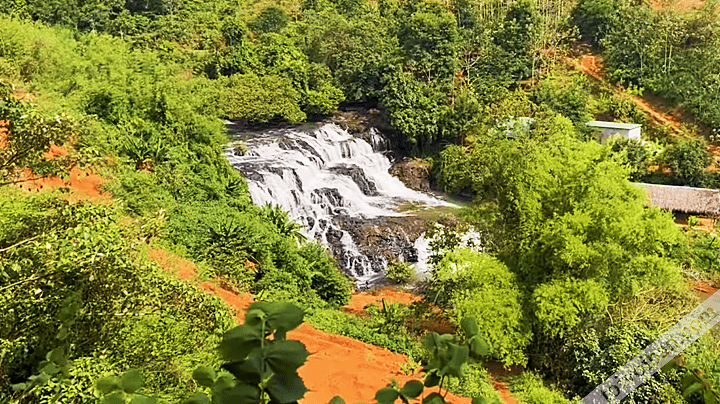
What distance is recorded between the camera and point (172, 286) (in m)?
4.83

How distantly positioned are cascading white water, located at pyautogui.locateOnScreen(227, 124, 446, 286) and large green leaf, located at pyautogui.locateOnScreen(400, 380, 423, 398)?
1374 centimetres

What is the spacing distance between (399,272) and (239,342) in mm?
13868

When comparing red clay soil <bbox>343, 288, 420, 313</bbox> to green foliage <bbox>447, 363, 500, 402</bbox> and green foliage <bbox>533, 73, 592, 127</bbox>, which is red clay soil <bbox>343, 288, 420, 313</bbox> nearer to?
green foliage <bbox>447, 363, 500, 402</bbox>

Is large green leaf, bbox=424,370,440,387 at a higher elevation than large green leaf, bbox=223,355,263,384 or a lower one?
lower

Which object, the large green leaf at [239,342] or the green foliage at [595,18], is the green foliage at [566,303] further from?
the green foliage at [595,18]

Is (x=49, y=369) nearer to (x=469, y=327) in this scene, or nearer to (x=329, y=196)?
(x=469, y=327)

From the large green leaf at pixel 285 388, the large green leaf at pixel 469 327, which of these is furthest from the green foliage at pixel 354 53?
the large green leaf at pixel 285 388

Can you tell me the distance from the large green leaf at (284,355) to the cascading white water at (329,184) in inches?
547

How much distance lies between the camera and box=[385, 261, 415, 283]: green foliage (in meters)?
14.6

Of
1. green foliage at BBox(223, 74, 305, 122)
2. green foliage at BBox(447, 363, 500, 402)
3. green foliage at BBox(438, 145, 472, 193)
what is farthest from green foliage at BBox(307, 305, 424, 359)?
green foliage at BBox(223, 74, 305, 122)

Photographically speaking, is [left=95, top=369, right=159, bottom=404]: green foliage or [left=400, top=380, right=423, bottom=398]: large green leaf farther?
[left=95, top=369, right=159, bottom=404]: green foliage

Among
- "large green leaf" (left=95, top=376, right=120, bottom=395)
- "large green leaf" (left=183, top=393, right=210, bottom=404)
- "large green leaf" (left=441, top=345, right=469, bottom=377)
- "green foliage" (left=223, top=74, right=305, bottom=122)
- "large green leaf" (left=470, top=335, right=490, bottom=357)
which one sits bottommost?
"green foliage" (left=223, top=74, right=305, bottom=122)

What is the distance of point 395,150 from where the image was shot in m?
22.0

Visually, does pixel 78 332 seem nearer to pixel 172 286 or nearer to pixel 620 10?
pixel 172 286
